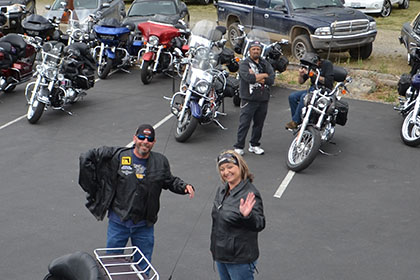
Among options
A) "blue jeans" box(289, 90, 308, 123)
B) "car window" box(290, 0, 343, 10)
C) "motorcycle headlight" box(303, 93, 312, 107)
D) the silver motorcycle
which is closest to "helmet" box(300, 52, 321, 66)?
"blue jeans" box(289, 90, 308, 123)

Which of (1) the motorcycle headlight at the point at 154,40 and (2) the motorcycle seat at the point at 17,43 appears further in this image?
(1) the motorcycle headlight at the point at 154,40

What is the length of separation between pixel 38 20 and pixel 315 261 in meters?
11.3

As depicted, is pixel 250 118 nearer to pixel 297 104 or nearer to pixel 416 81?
pixel 297 104

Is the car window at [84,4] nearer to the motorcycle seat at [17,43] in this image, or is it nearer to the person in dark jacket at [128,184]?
the motorcycle seat at [17,43]

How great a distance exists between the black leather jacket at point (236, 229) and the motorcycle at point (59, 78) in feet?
22.9

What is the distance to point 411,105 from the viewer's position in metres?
10.9

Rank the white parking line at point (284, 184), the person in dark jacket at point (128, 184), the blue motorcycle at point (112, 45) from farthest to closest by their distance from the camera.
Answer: the blue motorcycle at point (112, 45) → the white parking line at point (284, 184) → the person in dark jacket at point (128, 184)

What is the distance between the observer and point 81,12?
54.6 ft

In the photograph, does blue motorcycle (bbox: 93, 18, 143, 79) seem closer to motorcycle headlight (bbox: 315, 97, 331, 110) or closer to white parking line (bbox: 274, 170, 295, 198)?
motorcycle headlight (bbox: 315, 97, 331, 110)

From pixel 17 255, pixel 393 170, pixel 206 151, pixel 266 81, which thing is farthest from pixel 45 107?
pixel 393 170

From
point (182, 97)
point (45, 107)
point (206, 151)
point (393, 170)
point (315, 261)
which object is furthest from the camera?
point (45, 107)

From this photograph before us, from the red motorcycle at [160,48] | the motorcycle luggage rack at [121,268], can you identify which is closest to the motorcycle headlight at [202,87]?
the red motorcycle at [160,48]

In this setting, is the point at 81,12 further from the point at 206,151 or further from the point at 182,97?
the point at 206,151

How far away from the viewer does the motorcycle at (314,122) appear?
9305 millimetres
